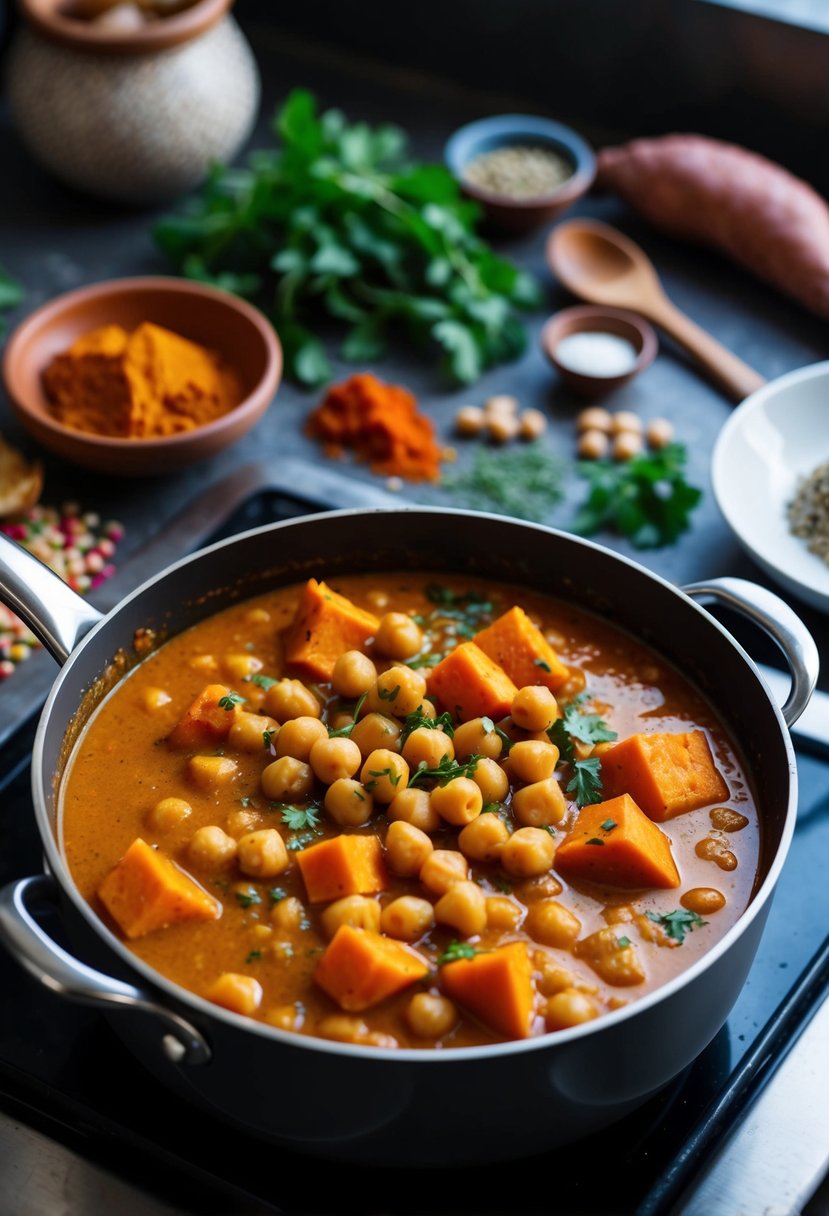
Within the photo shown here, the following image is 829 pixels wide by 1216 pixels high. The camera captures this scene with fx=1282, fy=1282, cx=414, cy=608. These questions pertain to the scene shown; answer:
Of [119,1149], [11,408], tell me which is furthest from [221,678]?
[11,408]

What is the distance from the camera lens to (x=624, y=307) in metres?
3.65

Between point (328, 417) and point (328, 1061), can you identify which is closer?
point (328, 1061)

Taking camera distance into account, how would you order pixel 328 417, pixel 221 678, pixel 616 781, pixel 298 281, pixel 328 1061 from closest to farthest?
pixel 328 1061
pixel 616 781
pixel 221 678
pixel 328 417
pixel 298 281

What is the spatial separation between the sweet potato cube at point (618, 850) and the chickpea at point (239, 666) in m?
0.68

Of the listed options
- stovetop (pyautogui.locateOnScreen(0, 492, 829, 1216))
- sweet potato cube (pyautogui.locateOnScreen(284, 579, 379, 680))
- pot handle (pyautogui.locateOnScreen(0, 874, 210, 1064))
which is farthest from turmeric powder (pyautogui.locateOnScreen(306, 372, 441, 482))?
pot handle (pyautogui.locateOnScreen(0, 874, 210, 1064))

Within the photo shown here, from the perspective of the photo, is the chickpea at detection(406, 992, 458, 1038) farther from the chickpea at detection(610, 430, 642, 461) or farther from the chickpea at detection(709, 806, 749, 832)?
the chickpea at detection(610, 430, 642, 461)

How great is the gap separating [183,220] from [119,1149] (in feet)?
9.02

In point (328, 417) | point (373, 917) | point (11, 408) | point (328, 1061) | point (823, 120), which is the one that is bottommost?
point (11, 408)

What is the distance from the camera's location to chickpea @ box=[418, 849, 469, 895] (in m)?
1.91

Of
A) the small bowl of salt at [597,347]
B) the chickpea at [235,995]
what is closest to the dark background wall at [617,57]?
the small bowl of salt at [597,347]

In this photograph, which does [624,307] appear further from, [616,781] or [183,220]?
[616,781]

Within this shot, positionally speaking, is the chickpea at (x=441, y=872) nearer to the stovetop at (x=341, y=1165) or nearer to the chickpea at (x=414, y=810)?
the chickpea at (x=414, y=810)

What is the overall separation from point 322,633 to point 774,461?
4.42 ft

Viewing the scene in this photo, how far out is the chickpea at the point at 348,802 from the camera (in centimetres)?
201
